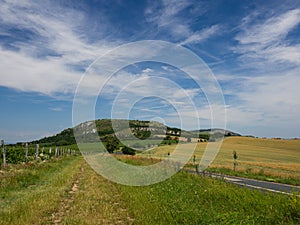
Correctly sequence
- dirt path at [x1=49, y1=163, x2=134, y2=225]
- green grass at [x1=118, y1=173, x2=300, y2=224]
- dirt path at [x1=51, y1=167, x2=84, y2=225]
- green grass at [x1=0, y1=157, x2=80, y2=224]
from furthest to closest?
dirt path at [x1=51, y1=167, x2=84, y2=225], dirt path at [x1=49, y1=163, x2=134, y2=225], green grass at [x1=0, y1=157, x2=80, y2=224], green grass at [x1=118, y1=173, x2=300, y2=224]

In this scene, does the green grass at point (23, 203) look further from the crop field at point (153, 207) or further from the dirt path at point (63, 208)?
the dirt path at point (63, 208)

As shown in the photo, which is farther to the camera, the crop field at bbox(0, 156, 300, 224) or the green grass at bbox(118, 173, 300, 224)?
the crop field at bbox(0, 156, 300, 224)

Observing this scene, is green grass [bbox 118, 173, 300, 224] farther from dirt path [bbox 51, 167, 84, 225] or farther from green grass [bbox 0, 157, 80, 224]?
green grass [bbox 0, 157, 80, 224]

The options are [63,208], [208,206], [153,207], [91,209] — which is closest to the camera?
[153,207]

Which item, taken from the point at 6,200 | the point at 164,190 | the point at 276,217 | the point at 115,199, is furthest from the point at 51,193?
the point at 276,217

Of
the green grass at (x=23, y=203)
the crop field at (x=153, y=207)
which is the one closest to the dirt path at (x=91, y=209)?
the crop field at (x=153, y=207)

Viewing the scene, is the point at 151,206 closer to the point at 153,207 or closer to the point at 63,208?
the point at 153,207

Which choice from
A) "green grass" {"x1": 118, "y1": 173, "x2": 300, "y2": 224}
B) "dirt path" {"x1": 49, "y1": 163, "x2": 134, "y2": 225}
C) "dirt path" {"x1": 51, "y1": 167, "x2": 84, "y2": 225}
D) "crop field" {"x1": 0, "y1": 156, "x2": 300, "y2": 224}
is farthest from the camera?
"dirt path" {"x1": 51, "y1": 167, "x2": 84, "y2": 225}

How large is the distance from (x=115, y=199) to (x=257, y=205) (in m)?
4.62

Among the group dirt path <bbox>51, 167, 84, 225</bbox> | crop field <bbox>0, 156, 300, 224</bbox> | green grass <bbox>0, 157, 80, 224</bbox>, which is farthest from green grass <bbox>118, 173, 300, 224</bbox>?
green grass <bbox>0, 157, 80, 224</bbox>

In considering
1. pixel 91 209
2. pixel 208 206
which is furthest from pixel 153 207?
pixel 91 209

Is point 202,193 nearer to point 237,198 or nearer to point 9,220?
point 237,198

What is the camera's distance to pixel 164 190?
1132 cm

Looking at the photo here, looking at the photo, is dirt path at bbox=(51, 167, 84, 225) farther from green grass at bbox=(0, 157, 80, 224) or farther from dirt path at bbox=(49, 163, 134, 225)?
green grass at bbox=(0, 157, 80, 224)
